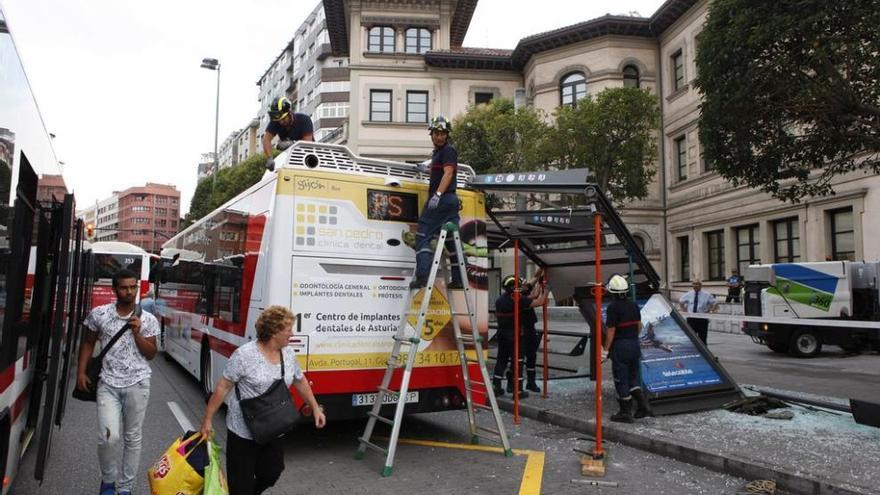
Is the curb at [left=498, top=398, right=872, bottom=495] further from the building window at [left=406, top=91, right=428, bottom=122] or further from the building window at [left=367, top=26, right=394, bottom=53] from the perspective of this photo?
the building window at [left=367, top=26, right=394, bottom=53]

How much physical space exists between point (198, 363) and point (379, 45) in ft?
101

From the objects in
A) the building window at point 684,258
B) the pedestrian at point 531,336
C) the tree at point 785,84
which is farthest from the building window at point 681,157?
the pedestrian at point 531,336

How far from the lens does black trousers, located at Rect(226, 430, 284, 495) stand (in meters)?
3.85

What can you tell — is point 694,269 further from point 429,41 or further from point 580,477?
point 580,477

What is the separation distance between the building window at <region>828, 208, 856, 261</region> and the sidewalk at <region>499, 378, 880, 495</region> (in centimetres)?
1621

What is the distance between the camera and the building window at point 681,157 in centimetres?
2993

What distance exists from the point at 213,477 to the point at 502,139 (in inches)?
857

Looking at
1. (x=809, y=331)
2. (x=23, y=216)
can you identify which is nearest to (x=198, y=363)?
(x=23, y=216)

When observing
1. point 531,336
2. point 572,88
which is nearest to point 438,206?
point 531,336

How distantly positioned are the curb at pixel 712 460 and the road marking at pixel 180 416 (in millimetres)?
4341

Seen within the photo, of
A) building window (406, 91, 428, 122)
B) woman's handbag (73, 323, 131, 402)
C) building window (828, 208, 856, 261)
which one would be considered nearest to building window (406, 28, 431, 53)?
building window (406, 91, 428, 122)

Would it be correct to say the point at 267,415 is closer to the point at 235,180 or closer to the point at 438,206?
the point at 438,206

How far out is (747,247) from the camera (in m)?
26.1

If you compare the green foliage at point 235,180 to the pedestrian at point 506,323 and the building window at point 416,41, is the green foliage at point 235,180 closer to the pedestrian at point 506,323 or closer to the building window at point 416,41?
the building window at point 416,41
